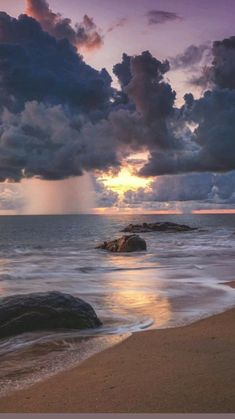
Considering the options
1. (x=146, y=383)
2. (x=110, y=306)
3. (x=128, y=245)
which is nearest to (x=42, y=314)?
(x=110, y=306)

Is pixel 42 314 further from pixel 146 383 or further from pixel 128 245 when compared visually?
pixel 128 245

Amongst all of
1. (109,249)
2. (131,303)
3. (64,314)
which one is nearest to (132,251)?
(109,249)

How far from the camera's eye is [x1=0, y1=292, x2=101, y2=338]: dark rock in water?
733 cm

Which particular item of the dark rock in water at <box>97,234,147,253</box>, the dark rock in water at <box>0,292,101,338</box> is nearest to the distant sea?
the dark rock in water at <box>0,292,101,338</box>

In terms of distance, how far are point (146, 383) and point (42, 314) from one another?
3.54 meters

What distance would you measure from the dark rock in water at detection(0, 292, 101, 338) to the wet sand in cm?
154

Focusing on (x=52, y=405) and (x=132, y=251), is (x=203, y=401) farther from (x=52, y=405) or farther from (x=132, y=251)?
(x=132, y=251)

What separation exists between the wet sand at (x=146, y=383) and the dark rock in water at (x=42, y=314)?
5.07 ft

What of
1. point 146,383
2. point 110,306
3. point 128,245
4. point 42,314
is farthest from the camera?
point 128,245

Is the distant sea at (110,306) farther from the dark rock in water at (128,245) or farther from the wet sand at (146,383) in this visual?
the dark rock in water at (128,245)

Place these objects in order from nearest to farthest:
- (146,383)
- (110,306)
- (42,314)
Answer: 1. (146,383)
2. (42,314)
3. (110,306)

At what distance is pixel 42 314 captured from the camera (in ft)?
24.7

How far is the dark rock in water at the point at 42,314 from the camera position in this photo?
733cm

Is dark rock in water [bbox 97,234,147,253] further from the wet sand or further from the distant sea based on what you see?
the wet sand
